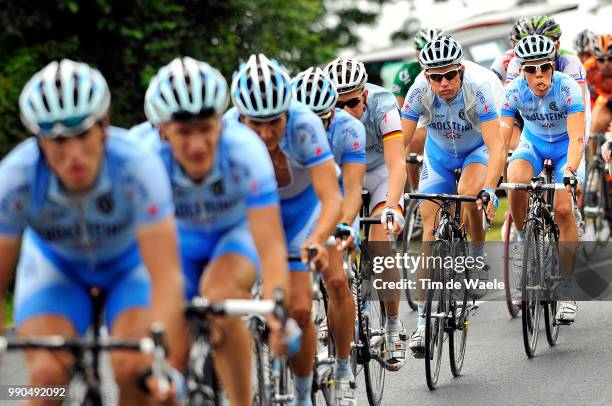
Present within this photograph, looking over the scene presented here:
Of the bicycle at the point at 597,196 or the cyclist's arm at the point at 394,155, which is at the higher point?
the cyclist's arm at the point at 394,155

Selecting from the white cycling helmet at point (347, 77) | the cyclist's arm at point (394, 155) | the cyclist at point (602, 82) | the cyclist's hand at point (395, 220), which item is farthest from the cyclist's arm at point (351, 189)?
the cyclist at point (602, 82)

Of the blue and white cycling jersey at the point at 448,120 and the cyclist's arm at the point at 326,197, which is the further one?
the blue and white cycling jersey at the point at 448,120

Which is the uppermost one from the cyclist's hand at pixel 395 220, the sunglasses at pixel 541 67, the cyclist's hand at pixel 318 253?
the sunglasses at pixel 541 67

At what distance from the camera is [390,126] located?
9516 mm

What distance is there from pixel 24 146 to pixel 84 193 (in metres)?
0.30

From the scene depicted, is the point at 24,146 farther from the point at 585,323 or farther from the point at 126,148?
the point at 585,323

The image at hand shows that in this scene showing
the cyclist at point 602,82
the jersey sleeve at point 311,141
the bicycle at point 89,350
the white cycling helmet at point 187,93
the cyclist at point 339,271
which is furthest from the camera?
the cyclist at point 602,82

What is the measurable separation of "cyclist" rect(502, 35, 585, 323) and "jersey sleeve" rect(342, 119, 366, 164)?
265cm

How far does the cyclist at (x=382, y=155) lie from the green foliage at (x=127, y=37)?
5099mm

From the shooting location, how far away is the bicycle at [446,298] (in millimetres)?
9070

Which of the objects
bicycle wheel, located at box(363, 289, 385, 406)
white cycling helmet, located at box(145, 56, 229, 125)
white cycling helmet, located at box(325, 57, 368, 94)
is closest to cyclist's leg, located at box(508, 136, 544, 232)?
bicycle wheel, located at box(363, 289, 385, 406)

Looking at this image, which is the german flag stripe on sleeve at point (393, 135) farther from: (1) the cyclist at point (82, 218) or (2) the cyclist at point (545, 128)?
(1) the cyclist at point (82, 218)

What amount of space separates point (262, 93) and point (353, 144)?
1.69 m

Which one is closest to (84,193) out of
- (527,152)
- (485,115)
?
(485,115)
